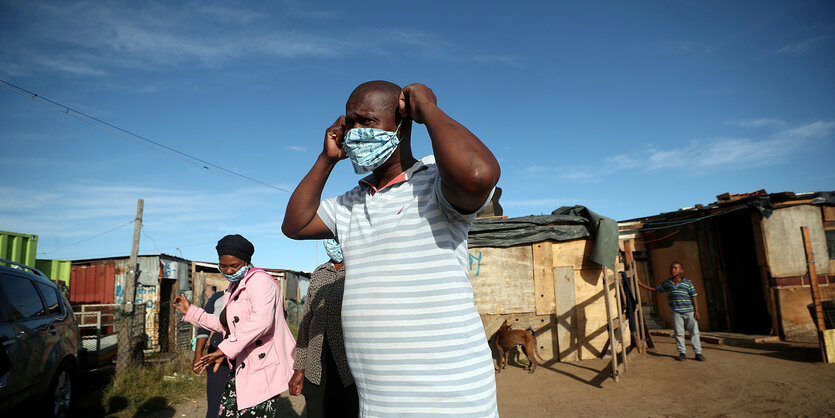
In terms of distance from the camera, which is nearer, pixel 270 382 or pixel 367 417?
pixel 367 417

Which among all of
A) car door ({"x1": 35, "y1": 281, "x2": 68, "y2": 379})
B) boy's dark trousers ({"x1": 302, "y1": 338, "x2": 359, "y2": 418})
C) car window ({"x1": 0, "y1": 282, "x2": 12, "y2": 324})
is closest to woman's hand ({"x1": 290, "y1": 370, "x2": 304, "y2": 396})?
boy's dark trousers ({"x1": 302, "y1": 338, "x2": 359, "y2": 418})

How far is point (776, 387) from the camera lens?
6742 millimetres

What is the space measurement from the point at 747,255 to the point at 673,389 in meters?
8.94

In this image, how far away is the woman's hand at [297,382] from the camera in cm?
357

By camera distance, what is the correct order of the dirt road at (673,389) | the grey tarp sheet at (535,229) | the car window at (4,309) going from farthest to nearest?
the grey tarp sheet at (535,229) < the dirt road at (673,389) < the car window at (4,309)

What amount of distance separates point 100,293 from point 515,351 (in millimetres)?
15527

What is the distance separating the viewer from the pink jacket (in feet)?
10.5

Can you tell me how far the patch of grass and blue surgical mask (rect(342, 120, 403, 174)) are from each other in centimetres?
667

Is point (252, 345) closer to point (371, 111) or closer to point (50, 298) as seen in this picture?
point (371, 111)

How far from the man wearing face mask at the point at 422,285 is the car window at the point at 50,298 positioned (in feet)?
18.9

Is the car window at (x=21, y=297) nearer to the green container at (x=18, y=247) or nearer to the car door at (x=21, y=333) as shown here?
the car door at (x=21, y=333)

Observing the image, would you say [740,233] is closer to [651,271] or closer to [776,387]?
[651,271]

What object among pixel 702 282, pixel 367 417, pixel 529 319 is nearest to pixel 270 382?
pixel 367 417

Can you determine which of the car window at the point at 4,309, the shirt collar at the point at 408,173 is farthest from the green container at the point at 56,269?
the shirt collar at the point at 408,173
